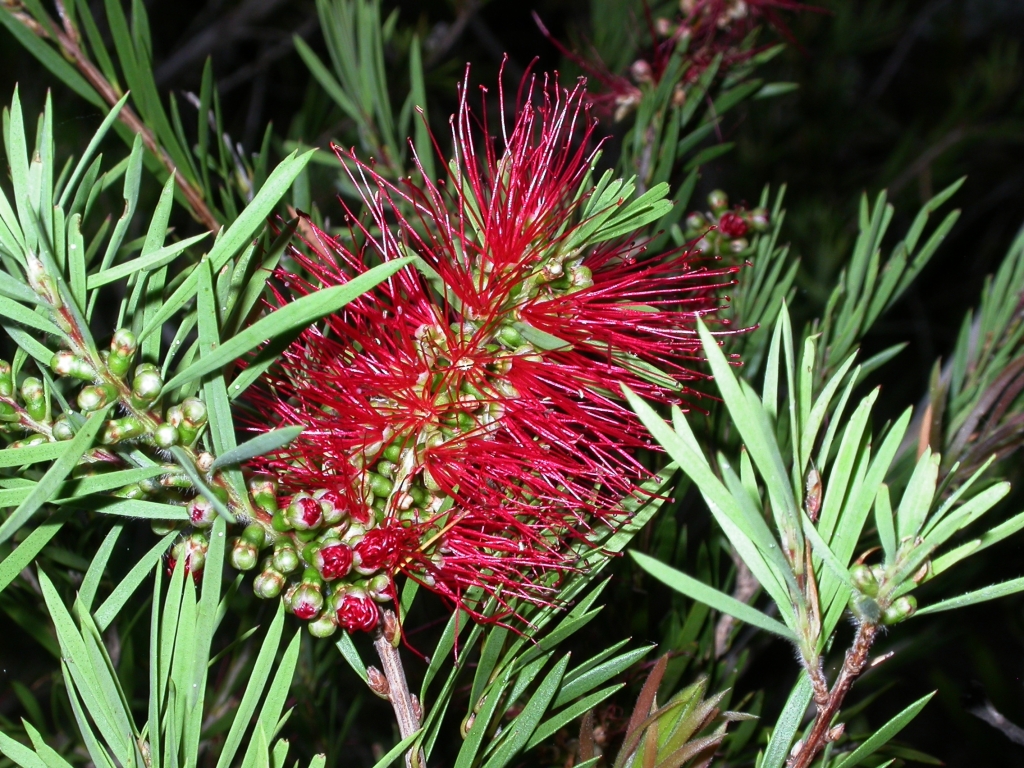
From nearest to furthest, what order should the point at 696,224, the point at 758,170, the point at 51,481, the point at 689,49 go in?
the point at 51,481
the point at 696,224
the point at 689,49
the point at 758,170

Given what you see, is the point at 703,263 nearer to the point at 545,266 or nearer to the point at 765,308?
the point at 765,308

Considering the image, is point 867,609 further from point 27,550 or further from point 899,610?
point 27,550

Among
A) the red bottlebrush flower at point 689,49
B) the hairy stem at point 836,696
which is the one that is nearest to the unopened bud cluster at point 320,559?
the hairy stem at point 836,696

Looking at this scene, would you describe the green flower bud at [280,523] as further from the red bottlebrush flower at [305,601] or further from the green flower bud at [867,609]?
the green flower bud at [867,609]

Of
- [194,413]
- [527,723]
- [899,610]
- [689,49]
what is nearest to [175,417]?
[194,413]

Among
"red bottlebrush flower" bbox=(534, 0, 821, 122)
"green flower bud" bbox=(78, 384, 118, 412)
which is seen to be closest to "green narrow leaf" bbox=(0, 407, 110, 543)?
"green flower bud" bbox=(78, 384, 118, 412)

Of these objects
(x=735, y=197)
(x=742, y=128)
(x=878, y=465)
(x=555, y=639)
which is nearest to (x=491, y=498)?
(x=555, y=639)
